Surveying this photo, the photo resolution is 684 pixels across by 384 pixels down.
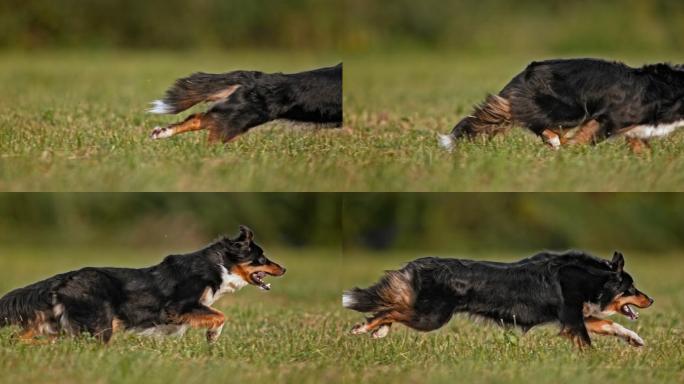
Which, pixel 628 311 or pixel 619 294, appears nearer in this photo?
pixel 619 294

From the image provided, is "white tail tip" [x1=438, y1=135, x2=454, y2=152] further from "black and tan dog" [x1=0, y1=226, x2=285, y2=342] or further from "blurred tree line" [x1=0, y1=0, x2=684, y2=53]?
"blurred tree line" [x1=0, y1=0, x2=684, y2=53]

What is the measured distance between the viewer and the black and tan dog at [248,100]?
6.68 meters

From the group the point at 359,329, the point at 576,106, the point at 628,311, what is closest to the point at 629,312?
the point at 628,311

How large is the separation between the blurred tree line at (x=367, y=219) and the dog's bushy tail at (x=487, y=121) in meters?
5.23

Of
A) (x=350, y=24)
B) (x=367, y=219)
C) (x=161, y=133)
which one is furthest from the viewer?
(x=350, y=24)

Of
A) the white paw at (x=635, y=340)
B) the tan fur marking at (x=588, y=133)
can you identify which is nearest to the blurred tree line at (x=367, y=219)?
the tan fur marking at (x=588, y=133)

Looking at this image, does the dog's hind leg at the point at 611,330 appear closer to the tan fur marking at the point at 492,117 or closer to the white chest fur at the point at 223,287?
the tan fur marking at the point at 492,117

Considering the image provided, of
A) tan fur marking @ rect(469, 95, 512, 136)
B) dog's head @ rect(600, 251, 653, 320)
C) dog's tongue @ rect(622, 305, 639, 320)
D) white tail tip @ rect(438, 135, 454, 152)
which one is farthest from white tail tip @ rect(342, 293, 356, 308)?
dog's tongue @ rect(622, 305, 639, 320)

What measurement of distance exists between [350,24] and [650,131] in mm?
13214

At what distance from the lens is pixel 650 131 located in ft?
22.7

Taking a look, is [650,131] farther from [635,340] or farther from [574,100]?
[635,340]

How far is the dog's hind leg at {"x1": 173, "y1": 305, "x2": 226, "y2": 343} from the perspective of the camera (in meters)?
6.15

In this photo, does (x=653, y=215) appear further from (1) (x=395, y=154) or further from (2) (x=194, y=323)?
(2) (x=194, y=323)

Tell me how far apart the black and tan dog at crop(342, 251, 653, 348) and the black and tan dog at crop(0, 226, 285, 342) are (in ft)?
2.67
